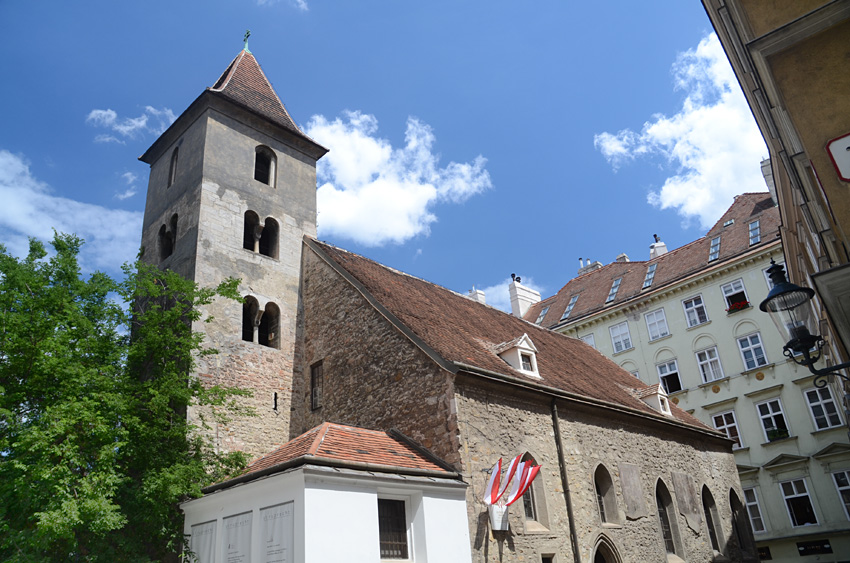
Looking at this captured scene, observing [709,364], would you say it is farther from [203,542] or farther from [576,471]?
[203,542]

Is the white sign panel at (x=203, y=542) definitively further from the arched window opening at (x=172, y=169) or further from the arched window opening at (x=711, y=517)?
the arched window opening at (x=711, y=517)

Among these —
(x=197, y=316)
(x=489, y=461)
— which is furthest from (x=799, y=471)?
(x=197, y=316)

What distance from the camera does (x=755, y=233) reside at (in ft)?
106

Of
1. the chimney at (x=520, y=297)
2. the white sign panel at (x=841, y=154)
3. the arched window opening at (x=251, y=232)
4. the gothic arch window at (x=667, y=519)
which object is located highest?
the chimney at (x=520, y=297)

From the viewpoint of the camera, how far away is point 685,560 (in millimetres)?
18422

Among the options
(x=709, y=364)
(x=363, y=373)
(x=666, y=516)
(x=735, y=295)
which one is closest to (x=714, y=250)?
(x=735, y=295)

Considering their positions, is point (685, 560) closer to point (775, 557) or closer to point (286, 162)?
point (775, 557)

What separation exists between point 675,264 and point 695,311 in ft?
11.6

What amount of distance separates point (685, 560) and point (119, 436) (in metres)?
15.7

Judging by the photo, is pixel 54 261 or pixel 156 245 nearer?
pixel 54 261

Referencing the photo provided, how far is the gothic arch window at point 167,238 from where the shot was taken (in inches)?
814

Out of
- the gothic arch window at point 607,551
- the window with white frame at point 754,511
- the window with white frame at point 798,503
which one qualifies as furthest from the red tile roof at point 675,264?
the gothic arch window at point 607,551

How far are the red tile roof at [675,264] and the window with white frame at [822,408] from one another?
734 centimetres

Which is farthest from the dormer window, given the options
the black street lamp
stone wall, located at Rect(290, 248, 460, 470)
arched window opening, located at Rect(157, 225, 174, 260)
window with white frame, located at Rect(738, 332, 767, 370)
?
window with white frame, located at Rect(738, 332, 767, 370)
